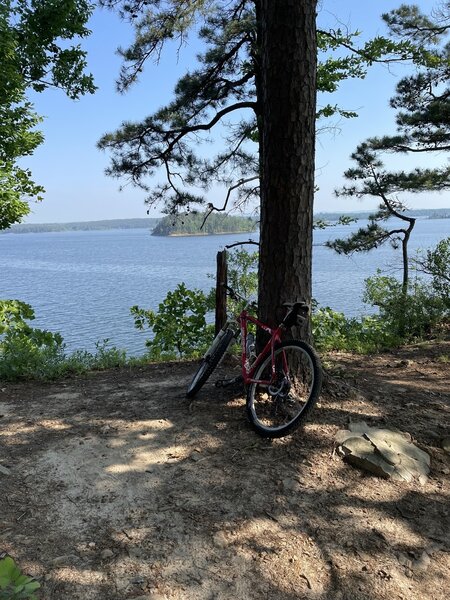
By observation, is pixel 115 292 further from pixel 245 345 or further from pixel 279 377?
pixel 279 377

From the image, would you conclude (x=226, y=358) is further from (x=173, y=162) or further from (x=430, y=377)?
(x=173, y=162)

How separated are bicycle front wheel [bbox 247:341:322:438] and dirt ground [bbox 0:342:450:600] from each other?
127 mm

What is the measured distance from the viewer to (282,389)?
3584 millimetres

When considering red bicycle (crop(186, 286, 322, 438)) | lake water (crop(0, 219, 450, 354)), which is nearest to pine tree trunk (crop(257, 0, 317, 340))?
red bicycle (crop(186, 286, 322, 438))

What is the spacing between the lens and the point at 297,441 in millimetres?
3348

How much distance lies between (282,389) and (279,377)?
5.3 inches

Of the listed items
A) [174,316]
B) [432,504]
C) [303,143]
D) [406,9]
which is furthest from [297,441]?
[406,9]

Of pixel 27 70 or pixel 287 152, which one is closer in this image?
pixel 287 152

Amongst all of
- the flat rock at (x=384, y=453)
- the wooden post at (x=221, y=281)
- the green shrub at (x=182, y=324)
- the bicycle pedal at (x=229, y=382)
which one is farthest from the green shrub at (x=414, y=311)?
the flat rock at (x=384, y=453)

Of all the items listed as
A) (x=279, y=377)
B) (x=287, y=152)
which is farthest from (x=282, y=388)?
(x=287, y=152)

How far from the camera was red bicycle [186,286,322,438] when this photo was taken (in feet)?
11.1

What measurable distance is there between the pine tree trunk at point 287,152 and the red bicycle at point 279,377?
25 cm

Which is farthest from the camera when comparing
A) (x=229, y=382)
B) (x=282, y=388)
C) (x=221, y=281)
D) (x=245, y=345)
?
(x=221, y=281)

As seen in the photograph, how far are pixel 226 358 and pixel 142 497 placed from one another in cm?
291
